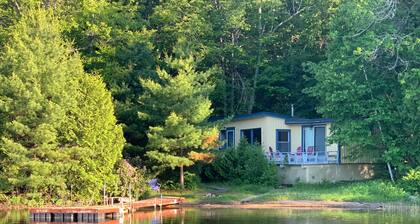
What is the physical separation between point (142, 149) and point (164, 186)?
2315 millimetres

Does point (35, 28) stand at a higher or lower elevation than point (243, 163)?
higher

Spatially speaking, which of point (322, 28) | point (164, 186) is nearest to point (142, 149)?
point (164, 186)

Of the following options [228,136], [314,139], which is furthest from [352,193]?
[228,136]

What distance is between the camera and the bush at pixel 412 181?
3259cm

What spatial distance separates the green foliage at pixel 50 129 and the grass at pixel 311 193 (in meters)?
5.03

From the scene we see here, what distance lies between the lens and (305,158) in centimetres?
3775

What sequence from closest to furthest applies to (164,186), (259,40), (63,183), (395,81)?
1. (63,183)
2. (395,81)
3. (164,186)
4. (259,40)

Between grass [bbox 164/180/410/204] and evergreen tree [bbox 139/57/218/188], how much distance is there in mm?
2166

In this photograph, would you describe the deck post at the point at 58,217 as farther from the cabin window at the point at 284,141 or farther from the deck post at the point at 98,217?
the cabin window at the point at 284,141

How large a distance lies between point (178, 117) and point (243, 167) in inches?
204

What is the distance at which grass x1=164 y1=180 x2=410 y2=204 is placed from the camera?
1268 inches

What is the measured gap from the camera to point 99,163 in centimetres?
3247

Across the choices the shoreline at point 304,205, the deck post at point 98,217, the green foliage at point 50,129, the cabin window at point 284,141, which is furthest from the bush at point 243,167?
the deck post at point 98,217

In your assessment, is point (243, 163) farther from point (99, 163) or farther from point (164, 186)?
point (99, 163)
